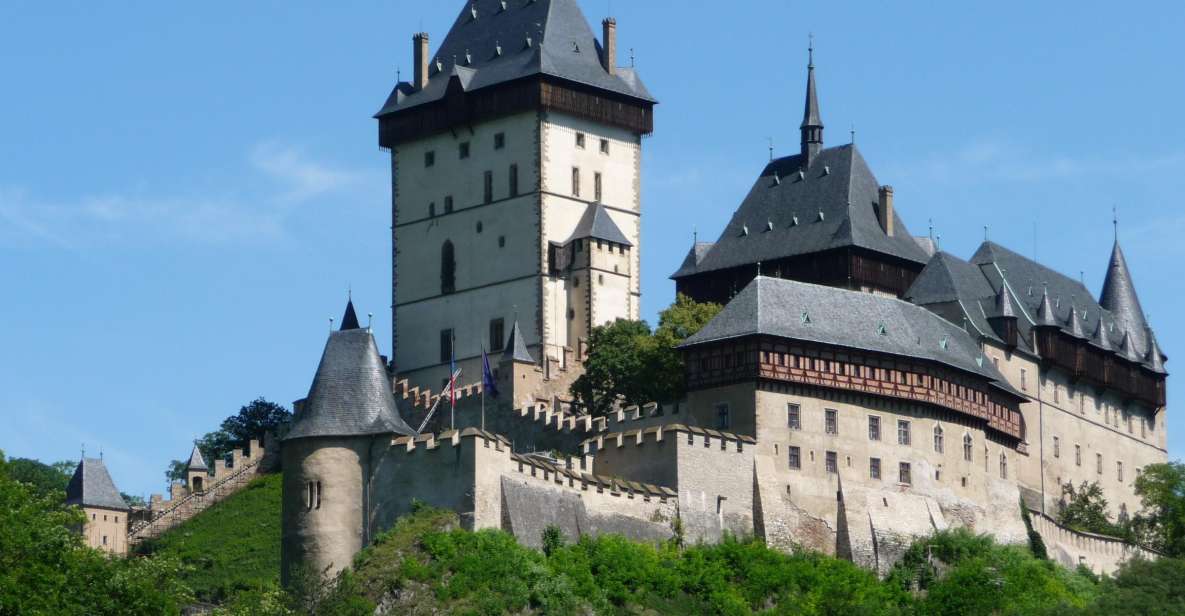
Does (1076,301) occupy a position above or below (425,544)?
above

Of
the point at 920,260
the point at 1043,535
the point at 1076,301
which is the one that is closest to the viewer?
the point at 1043,535

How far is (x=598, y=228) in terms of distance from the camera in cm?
11038

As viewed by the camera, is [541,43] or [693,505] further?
[541,43]

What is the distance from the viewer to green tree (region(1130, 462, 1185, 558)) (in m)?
105

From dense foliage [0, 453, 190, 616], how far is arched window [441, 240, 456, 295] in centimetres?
3480

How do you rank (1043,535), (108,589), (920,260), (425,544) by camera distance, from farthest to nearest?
1. (920,260)
2. (1043,535)
3. (425,544)
4. (108,589)

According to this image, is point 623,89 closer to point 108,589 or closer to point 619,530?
point 619,530

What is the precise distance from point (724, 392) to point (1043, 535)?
1295cm

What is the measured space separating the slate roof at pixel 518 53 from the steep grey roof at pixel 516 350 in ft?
34.2

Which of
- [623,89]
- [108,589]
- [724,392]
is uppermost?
[623,89]

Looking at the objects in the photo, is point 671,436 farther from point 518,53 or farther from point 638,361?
point 518,53

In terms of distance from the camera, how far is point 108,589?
75.7m

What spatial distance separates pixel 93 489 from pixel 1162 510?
122 feet

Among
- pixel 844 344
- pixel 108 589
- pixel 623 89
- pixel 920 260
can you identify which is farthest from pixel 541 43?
pixel 108 589
